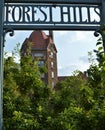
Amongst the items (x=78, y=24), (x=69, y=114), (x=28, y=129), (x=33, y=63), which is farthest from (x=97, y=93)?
(x=78, y=24)

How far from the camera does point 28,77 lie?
37.8 feet

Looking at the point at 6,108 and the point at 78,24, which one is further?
the point at 6,108

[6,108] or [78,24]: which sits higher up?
[78,24]

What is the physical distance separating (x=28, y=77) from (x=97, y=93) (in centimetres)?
243

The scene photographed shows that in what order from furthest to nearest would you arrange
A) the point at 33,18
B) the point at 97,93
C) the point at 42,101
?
the point at 42,101 → the point at 97,93 → the point at 33,18

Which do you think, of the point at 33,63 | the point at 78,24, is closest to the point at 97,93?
the point at 33,63

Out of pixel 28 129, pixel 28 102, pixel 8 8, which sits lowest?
pixel 28 129

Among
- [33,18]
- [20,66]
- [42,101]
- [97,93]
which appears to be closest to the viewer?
[33,18]

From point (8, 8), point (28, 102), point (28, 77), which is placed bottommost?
point (28, 102)

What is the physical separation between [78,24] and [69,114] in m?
3.26

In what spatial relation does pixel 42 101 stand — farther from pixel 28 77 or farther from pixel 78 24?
pixel 78 24

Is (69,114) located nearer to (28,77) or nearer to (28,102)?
(28,102)

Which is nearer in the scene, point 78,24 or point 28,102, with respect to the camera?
point 78,24

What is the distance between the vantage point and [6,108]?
411 inches
